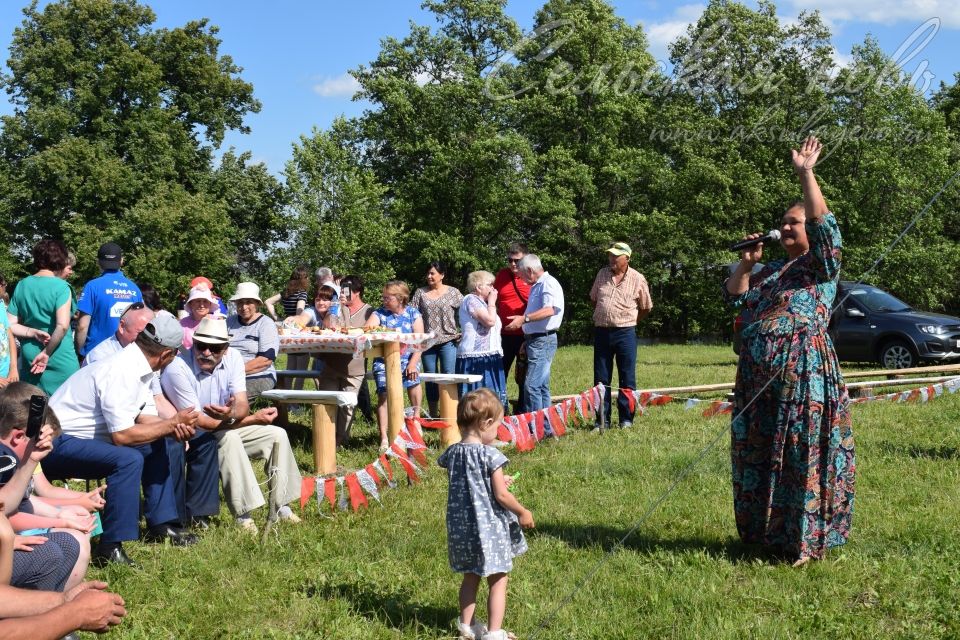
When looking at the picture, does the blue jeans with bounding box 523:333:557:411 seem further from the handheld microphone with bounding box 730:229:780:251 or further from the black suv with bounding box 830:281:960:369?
the black suv with bounding box 830:281:960:369

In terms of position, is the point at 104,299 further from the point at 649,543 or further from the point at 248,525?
the point at 649,543

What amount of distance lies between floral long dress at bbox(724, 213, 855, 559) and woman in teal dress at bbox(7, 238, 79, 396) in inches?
230

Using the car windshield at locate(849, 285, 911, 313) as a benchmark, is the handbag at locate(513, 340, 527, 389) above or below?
below

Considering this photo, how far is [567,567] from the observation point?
507cm

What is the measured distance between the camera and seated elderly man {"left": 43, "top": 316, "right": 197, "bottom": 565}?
5238 millimetres

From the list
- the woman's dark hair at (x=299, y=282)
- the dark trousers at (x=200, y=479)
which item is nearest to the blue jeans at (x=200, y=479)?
the dark trousers at (x=200, y=479)

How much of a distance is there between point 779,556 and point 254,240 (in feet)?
117

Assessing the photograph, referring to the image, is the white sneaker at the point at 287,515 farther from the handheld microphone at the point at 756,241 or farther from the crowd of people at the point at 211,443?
the handheld microphone at the point at 756,241

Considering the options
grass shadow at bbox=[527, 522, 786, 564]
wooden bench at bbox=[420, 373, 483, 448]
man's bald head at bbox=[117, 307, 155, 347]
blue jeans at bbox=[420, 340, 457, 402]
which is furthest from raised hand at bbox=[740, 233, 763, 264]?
blue jeans at bbox=[420, 340, 457, 402]

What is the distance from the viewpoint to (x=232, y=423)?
620cm

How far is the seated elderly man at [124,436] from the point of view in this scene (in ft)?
17.2

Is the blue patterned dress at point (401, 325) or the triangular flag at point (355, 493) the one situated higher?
the blue patterned dress at point (401, 325)

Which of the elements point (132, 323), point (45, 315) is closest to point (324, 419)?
point (132, 323)

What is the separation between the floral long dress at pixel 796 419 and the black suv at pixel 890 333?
1121 cm
